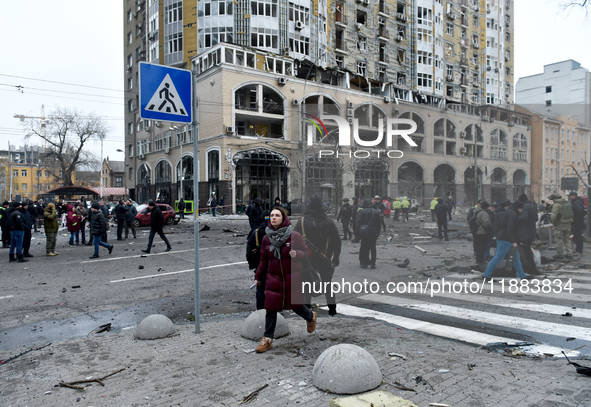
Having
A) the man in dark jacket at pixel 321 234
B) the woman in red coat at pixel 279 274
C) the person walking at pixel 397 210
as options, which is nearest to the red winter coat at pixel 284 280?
the woman in red coat at pixel 279 274

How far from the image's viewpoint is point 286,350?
4652 mm

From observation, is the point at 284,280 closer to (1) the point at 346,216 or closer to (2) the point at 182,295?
(2) the point at 182,295

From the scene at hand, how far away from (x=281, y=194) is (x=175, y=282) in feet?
92.4

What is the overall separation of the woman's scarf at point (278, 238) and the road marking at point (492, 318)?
3.22 metres

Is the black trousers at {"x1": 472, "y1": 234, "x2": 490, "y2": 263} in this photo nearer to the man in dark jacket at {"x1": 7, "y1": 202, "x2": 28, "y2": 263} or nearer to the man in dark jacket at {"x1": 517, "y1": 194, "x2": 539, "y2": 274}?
the man in dark jacket at {"x1": 517, "y1": 194, "x2": 539, "y2": 274}

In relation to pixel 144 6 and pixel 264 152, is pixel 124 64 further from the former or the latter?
pixel 264 152

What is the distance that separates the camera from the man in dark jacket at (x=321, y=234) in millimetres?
6148

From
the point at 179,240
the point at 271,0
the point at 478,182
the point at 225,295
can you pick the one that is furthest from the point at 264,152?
the point at 225,295

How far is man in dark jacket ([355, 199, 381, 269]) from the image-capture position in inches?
413

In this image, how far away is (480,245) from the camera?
35.7 ft

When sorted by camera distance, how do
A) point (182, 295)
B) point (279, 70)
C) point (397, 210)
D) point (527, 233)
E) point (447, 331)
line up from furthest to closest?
point (279, 70), point (397, 210), point (527, 233), point (182, 295), point (447, 331)

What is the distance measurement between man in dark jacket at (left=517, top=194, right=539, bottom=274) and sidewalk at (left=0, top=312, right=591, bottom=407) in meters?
5.32

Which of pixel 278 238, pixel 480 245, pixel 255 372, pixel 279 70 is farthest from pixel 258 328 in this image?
pixel 279 70

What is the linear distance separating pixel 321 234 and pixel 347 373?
2.90 meters
